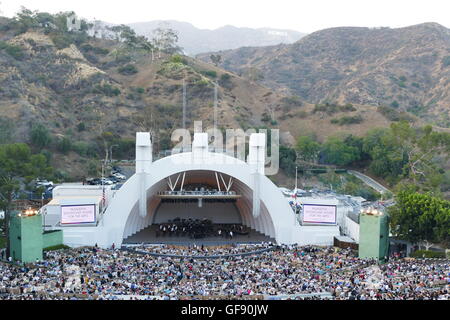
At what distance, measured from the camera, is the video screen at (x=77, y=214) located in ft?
105

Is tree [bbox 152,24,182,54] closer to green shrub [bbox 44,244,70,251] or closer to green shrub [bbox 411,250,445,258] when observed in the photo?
green shrub [bbox 44,244,70,251]

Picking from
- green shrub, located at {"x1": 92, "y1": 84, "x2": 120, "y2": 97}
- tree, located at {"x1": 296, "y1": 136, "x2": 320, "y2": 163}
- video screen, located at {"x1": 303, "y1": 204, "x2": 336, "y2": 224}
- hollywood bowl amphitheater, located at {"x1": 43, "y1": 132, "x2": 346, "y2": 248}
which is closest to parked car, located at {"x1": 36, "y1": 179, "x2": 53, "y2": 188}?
hollywood bowl amphitheater, located at {"x1": 43, "y1": 132, "x2": 346, "y2": 248}

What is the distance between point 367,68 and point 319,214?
296ft

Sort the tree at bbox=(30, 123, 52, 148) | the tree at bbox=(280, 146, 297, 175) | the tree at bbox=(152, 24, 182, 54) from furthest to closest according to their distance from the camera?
1. the tree at bbox=(152, 24, 182, 54)
2. the tree at bbox=(280, 146, 297, 175)
3. the tree at bbox=(30, 123, 52, 148)

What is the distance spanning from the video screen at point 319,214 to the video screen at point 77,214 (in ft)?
44.5

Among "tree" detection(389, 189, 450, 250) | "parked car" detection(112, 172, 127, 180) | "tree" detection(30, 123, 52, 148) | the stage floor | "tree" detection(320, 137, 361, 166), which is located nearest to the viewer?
"tree" detection(389, 189, 450, 250)

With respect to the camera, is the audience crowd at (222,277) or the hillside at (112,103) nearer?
the audience crowd at (222,277)

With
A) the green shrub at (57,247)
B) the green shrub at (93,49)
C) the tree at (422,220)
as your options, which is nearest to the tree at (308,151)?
the tree at (422,220)

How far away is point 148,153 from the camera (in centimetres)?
3241

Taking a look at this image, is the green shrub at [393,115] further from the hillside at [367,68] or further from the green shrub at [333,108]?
the hillside at [367,68]

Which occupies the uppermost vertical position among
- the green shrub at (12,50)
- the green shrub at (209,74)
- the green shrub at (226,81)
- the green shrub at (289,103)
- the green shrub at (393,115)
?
the green shrub at (12,50)

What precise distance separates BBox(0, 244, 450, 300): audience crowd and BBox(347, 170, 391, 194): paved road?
30.9 metres

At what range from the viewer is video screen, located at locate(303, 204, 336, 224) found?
1318 inches
